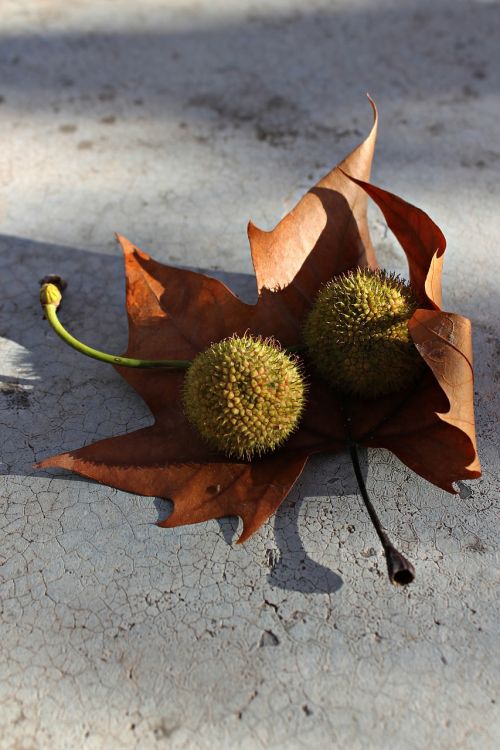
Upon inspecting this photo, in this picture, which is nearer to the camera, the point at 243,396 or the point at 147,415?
the point at 243,396

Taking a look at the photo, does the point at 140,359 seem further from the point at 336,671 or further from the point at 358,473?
the point at 336,671

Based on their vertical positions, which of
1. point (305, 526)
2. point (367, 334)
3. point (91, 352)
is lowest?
point (305, 526)

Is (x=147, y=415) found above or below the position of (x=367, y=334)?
below

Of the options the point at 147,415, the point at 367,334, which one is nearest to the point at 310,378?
the point at 367,334

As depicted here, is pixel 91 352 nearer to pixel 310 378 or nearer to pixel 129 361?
pixel 129 361

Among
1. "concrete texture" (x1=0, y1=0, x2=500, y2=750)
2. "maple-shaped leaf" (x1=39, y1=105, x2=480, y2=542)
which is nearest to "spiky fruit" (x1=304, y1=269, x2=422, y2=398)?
"maple-shaped leaf" (x1=39, y1=105, x2=480, y2=542)

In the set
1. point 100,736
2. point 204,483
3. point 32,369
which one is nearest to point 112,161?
point 32,369
